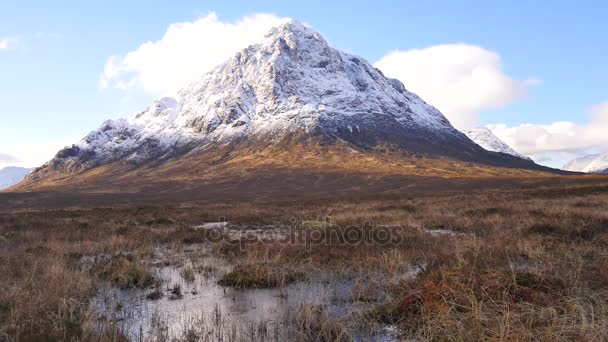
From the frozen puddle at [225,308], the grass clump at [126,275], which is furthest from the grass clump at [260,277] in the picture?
the grass clump at [126,275]

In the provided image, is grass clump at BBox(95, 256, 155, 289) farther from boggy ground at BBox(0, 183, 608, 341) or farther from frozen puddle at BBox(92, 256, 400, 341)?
frozen puddle at BBox(92, 256, 400, 341)

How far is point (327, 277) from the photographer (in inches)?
412

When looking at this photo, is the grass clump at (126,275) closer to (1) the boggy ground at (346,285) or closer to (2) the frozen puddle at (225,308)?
(1) the boggy ground at (346,285)

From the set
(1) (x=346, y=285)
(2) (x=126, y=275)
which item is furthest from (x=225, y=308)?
(2) (x=126, y=275)

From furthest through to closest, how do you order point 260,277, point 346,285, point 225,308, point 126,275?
1. point 126,275
2. point 260,277
3. point 346,285
4. point 225,308

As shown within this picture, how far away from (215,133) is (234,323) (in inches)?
7796

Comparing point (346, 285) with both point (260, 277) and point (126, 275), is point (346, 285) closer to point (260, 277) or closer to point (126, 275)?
point (260, 277)

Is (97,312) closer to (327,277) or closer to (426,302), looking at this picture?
(327,277)

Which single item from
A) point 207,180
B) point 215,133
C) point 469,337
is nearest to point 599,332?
point 469,337

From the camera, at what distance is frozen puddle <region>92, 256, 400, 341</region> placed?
6677 mm

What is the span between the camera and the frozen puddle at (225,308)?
6677 millimetres

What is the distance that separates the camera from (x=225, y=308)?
8250mm

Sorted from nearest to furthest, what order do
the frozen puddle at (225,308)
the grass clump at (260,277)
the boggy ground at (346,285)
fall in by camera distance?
the boggy ground at (346,285)
the frozen puddle at (225,308)
the grass clump at (260,277)

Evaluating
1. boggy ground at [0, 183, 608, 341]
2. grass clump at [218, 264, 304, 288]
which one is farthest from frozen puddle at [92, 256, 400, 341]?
grass clump at [218, 264, 304, 288]
